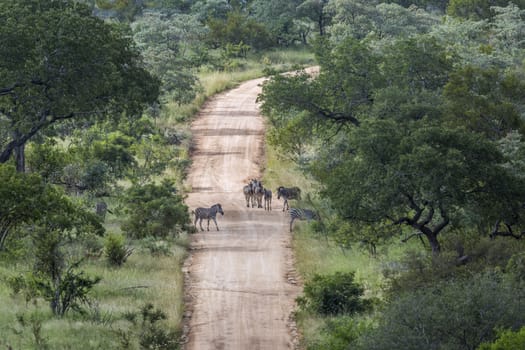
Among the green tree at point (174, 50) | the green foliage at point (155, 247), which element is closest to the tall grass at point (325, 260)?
the green foliage at point (155, 247)

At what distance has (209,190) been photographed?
3656cm

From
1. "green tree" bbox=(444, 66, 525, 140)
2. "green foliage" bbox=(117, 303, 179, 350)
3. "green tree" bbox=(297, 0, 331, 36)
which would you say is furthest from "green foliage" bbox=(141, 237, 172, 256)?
"green tree" bbox=(297, 0, 331, 36)

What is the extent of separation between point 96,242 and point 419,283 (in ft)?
29.4

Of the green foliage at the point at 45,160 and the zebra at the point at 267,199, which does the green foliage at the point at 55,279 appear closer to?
the green foliage at the point at 45,160

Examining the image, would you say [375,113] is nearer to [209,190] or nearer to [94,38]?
[94,38]

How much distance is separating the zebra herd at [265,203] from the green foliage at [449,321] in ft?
50.0

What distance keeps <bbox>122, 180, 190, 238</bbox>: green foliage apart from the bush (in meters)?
7.14

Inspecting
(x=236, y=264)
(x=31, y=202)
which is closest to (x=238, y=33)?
(x=236, y=264)

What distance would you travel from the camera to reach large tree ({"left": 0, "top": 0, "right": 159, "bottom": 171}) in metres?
23.3

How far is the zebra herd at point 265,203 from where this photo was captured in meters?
29.5

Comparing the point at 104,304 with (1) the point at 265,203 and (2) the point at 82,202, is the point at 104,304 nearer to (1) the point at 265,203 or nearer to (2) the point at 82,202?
(2) the point at 82,202

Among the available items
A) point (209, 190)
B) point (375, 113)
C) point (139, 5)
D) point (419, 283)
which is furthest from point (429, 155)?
point (139, 5)

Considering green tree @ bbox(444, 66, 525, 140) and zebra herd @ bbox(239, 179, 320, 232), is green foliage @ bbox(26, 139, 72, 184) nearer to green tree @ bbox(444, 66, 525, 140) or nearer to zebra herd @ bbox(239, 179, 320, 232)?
zebra herd @ bbox(239, 179, 320, 232)

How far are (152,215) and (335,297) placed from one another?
8.05 metres
